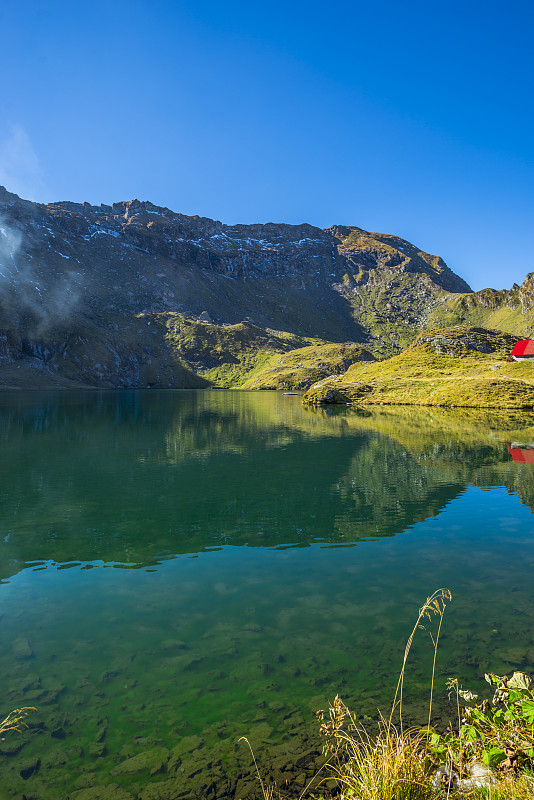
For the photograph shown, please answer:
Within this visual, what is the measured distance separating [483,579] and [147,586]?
15688 millimetres

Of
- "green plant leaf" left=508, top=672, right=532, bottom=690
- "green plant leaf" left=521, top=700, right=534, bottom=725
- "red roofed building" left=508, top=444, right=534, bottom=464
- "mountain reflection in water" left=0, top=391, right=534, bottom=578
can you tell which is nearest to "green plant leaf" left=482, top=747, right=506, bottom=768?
"green plant leaf" left=521, top=700, right=534, bottom=725

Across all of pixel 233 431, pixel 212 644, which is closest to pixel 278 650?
pixel 212 644

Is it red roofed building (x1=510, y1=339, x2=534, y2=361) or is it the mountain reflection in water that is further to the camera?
red roofed building (x1=510, y1=339, x2=534, y2=361)

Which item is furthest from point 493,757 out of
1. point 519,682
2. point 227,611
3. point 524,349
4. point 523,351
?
point 524,349

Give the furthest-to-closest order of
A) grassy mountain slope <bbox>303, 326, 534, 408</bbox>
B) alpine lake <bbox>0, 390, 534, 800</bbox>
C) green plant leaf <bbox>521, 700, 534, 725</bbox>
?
grassy mountain slope <bbox>303, 326, 534, 408</bbox>, alpine lake <bbox>0, 390, 534, 800</bbox>, green plant leaf <bbox>521, 700, 534, 725</bbox>

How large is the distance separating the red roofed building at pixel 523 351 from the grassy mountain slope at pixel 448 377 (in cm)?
477

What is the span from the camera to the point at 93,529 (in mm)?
26375

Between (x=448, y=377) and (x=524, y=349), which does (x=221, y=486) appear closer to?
(x=448, y=377)

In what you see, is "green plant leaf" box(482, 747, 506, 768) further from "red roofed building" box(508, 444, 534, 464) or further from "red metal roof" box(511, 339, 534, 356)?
"red metal roof" box(511, 339, 534, 356)

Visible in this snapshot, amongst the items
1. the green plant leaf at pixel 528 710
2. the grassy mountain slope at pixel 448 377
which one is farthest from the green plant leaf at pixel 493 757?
the grassy mountain slope at pixel 448 377

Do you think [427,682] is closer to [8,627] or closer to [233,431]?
[8,627]

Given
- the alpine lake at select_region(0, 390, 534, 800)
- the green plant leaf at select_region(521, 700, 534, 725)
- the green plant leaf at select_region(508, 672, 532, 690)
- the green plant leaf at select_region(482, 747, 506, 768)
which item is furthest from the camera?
the alpine lake at select_region(0, 390, 534, 800)

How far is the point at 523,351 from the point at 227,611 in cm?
15213

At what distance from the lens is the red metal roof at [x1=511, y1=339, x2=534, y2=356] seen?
13638cm
